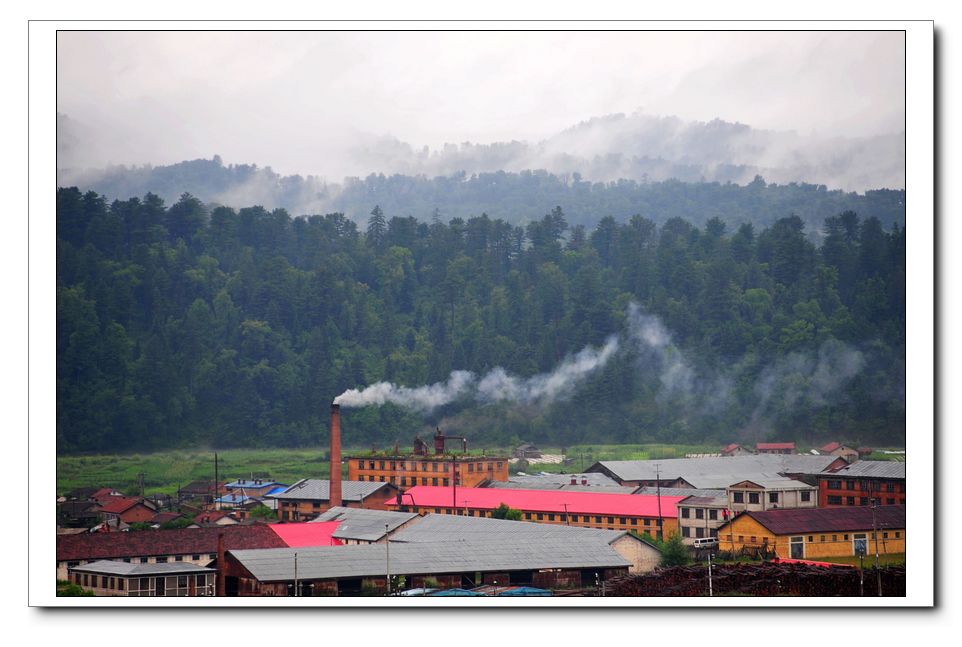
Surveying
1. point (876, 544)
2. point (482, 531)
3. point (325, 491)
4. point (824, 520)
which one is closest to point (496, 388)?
point (325, 491)

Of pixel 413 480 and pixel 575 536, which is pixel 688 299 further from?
pixel 575 536

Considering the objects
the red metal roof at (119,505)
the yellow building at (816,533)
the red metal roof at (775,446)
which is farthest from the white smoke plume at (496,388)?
the yellow building at (816,533)

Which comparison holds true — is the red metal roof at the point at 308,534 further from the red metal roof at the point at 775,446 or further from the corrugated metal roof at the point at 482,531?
the red metal roof at the point at 775,446

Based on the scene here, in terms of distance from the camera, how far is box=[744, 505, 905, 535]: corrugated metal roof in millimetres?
22652

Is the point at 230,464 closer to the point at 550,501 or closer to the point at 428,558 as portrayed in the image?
the point at 550,501

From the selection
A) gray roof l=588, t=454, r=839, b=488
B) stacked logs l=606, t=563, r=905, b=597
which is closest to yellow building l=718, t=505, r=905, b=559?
stacked logs l=606, t=563, r=905, b=597

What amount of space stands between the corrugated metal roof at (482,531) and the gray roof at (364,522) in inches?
12.0

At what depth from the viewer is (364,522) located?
81.9 ft

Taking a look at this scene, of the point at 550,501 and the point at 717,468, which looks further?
the point at 717,468

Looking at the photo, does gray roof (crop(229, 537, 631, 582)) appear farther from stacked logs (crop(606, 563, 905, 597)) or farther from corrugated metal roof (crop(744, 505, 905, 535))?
corrugated metal roof (crop(744, 505, 905, 535))

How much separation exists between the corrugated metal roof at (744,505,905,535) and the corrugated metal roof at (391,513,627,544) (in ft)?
8.74

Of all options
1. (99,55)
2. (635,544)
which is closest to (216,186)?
(99,55)

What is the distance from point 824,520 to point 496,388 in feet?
78.2
